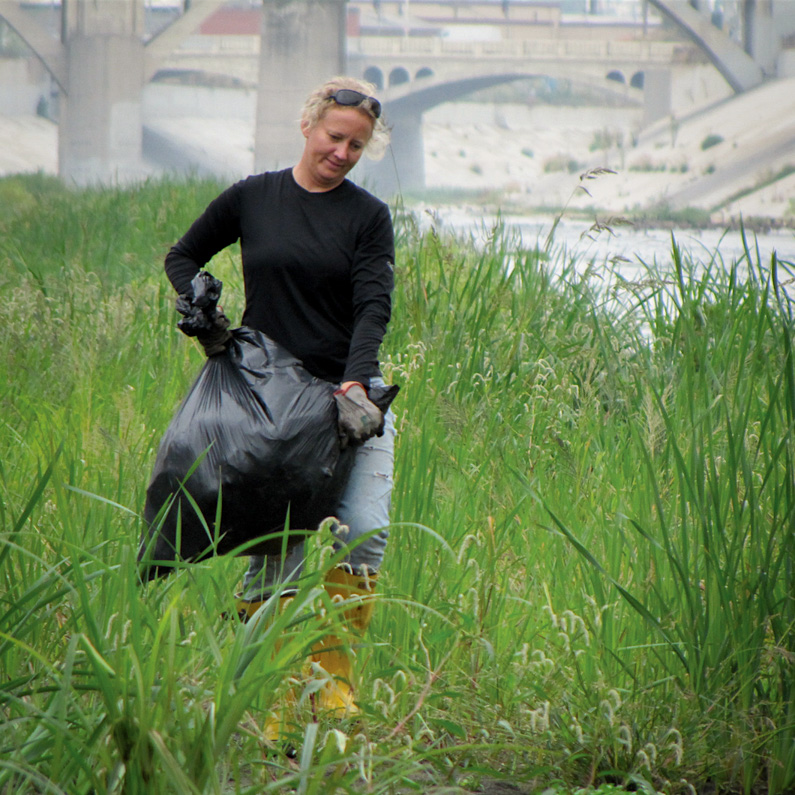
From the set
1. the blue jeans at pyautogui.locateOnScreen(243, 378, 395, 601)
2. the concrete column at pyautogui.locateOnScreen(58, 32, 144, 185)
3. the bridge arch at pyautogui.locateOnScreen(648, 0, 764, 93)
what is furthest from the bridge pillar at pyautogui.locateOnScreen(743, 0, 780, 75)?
the blue jeans at pyautogui.locateOnScreen(243, 378, 395, 601)

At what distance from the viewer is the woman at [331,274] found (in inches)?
95.2

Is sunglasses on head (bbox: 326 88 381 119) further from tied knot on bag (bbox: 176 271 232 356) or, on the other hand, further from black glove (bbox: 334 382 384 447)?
black glove (bbox: 334 382 384 447)

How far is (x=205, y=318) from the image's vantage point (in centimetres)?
235

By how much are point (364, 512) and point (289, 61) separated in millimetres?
34151

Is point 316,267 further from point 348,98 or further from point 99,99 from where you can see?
point 99,99

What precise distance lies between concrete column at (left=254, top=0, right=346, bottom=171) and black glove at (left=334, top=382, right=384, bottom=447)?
31.7 metres

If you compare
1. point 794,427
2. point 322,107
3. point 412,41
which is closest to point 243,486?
point 322,107

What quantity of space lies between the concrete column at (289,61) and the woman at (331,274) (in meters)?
31.3

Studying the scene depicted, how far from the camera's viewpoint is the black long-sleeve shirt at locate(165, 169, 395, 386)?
2.47 metres

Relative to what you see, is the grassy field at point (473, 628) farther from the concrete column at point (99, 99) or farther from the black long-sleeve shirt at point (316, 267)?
the concrete column at point (99, 99)

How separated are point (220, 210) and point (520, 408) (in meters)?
1.97

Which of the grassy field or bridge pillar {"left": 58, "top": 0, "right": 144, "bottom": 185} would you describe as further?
bridge pillar {"left": 58, "top": 0, "right": 144, "bottom": 185}

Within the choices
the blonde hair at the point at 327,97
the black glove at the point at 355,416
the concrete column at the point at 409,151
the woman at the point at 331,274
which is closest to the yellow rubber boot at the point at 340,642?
the woman at the point at 331,274

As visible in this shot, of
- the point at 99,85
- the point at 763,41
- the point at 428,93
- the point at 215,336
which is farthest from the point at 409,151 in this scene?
the point at 215,336
